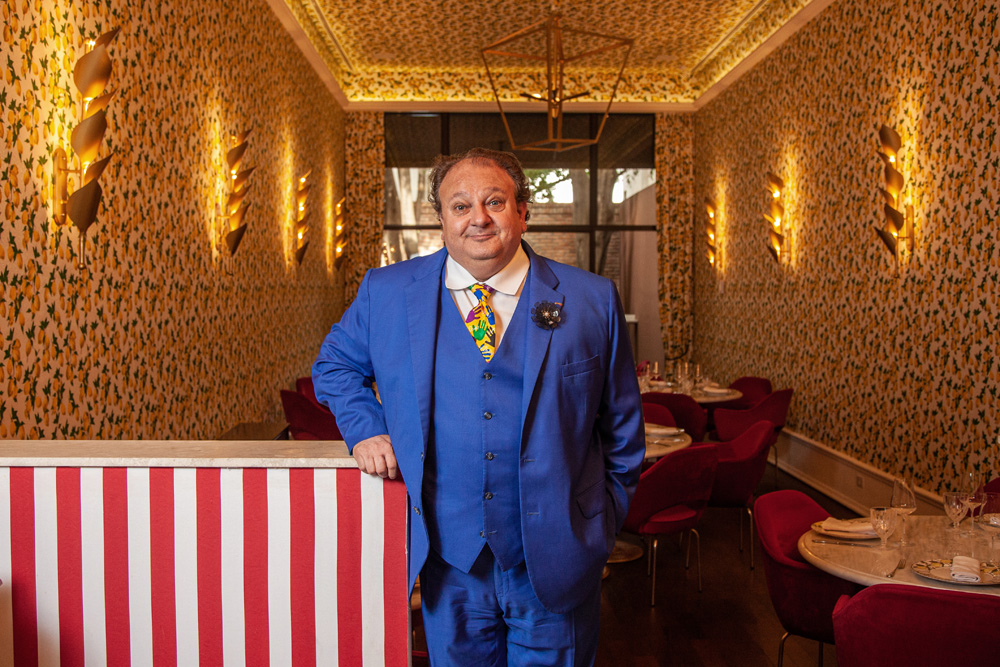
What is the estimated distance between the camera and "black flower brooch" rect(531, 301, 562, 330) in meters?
1.66

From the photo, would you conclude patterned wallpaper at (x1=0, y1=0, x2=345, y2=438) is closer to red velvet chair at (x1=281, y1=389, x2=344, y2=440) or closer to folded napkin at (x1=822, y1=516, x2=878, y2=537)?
red velvet chair at (x1=281, y1=389, x2=344, y2=440)

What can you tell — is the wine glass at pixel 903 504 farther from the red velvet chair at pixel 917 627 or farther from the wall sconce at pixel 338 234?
the wall sconce at pixel 338 234

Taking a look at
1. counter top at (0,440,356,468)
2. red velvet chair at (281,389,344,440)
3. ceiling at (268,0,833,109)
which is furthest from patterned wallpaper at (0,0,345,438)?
ceiling at (268,0,833,109)

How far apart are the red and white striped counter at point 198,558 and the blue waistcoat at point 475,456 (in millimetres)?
142

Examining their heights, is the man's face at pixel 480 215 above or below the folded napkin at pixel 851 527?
above

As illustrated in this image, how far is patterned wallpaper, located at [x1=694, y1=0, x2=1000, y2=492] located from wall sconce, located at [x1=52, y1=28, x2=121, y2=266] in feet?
13.6

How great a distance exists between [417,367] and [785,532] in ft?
5.69

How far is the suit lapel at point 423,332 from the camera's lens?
164 centimetres

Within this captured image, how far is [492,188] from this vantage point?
1664mm

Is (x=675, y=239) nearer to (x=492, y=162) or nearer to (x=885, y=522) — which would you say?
(x=885, y=522)

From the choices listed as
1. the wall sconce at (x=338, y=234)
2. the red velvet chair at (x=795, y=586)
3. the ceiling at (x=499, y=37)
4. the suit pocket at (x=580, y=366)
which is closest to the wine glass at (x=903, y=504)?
the red velvet chair at (x=795, y=586)

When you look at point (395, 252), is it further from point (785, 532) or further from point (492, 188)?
point (492, 188)

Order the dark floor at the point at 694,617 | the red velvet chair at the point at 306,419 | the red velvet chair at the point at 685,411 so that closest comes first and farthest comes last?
1. the dark floor at the point at 694,617
2. the red velvet chair at the point at 306,419
3. the red velvet chair at the point at 685,411

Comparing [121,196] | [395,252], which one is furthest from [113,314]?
[395,252]
